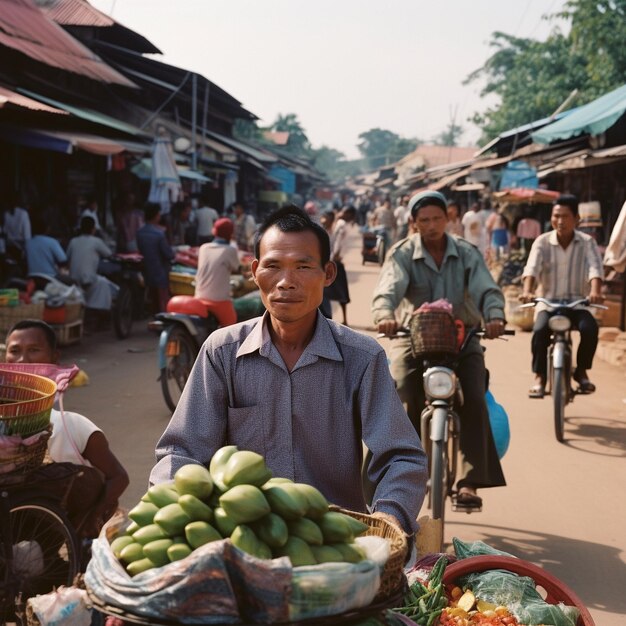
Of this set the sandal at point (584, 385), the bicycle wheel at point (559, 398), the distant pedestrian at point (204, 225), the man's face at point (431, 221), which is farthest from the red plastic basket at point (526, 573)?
the distant pedestrian at point (204, 225)

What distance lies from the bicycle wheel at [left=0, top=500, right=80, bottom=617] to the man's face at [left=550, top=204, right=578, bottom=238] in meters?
5.08

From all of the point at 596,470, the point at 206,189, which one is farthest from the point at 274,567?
the point at 206,189

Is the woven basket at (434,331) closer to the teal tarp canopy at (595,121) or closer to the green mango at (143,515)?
the green mango at (143,515)

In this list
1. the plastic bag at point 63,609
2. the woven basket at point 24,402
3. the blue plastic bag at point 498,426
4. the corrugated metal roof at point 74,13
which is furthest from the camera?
the corrugated metal roof at point 74,13

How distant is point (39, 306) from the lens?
970 centimetres

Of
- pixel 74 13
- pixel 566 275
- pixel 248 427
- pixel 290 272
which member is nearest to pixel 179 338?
pixel 566 275

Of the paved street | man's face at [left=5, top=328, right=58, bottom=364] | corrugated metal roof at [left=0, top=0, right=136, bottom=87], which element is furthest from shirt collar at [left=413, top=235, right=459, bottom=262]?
corrugated metal roof at [left=0, top=0, right=136, bottom=87]

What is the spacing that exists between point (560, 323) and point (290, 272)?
5287 mm

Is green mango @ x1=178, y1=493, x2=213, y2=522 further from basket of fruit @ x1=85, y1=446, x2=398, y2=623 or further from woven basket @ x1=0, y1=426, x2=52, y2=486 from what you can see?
woven basket @ x1=0, y1=426, x2=52, y2=486

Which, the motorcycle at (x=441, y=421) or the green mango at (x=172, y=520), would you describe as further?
the motorcycle at (x=441, y=421)

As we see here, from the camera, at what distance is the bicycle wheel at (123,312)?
12.1 metres

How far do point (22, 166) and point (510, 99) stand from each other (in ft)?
88.3

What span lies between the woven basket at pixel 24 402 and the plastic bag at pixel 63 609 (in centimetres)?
73

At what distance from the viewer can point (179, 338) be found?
26.3 feet
